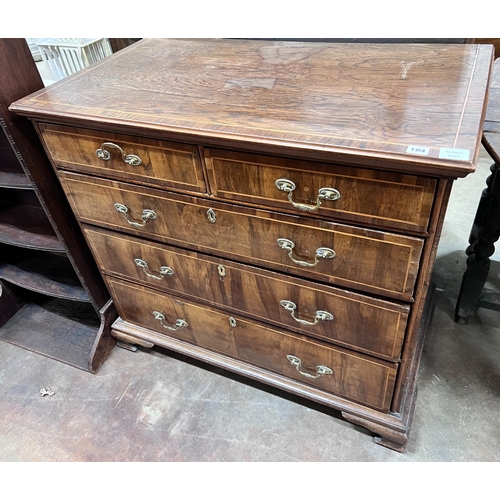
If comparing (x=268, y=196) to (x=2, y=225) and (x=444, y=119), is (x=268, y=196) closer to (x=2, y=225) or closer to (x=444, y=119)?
(x=444, y=119)

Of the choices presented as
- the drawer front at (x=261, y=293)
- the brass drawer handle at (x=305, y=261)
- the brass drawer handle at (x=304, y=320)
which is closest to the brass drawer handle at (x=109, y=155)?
the drawer front at (x=261, y=293)

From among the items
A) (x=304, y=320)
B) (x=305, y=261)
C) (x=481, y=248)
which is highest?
(x=305, y=261)

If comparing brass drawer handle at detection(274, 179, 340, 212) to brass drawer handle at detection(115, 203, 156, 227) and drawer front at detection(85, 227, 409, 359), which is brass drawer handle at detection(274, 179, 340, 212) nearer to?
drawer front at detection(85, 227, 409, 359)

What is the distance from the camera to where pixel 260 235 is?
0.98m

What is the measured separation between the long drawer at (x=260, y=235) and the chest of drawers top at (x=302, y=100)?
Answer: 0.16 metres

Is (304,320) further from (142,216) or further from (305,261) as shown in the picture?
(142,216)

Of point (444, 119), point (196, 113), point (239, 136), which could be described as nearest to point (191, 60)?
point (196, 113)

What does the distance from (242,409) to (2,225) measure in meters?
0.99

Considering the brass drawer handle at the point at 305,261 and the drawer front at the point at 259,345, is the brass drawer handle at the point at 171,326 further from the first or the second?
the brass drawer handle at the point at 305,261

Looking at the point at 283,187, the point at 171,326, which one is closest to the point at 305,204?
the point at 283,187

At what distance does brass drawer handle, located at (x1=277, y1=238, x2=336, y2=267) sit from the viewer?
36.0 inches

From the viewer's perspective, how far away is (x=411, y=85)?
92 centimetres

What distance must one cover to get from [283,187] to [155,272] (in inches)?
21.9

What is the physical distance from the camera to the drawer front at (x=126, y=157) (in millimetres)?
943
